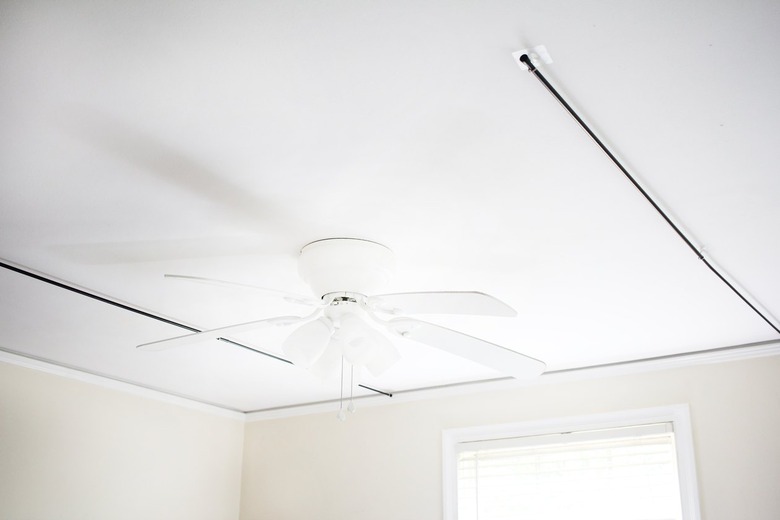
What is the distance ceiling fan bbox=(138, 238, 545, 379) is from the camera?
208 cm

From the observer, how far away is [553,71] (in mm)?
1560

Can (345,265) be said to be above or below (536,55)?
below

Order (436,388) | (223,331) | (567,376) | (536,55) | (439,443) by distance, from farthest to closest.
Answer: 1. (436,388)
2. (439,443)
3. (567,376)
4. (223,331)
5. (536,55)

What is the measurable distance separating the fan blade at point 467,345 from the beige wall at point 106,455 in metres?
2.30

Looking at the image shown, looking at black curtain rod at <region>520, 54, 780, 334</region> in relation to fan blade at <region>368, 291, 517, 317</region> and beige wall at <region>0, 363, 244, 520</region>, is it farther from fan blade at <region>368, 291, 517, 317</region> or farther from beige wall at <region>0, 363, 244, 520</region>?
beige wall at <region>0, 363, 244, 520</region>

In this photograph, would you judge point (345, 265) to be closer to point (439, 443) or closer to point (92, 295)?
point (92, 295)

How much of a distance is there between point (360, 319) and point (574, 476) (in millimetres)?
1961

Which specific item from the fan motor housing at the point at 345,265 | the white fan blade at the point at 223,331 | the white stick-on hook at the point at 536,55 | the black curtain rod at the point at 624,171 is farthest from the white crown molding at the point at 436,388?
the white stick-on hook at the point at 536,55

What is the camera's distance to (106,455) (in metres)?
3.86

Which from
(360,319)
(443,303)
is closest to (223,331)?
(360,319)

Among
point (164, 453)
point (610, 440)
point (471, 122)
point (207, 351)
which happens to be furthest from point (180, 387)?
point (471, 122)

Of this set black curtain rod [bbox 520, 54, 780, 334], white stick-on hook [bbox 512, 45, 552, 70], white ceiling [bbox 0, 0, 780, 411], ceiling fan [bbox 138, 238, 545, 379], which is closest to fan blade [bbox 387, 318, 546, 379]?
ceiling fan [bbox 138, 238, 545, 379]

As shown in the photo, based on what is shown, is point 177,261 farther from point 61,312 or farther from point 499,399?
point 499,399

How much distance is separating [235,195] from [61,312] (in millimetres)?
1328
